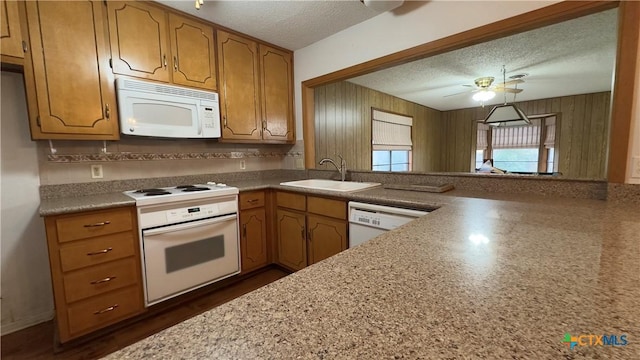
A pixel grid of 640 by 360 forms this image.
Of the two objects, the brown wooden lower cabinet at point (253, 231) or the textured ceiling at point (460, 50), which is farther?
the brown wooden lower cabinet at point (253, 231)

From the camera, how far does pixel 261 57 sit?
268 centimetres

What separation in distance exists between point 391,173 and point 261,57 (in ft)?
5.80

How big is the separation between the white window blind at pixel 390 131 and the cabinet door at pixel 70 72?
3.42m

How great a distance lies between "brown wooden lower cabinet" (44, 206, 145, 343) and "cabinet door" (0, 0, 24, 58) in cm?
97

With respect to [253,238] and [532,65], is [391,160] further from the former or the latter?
[253,238]

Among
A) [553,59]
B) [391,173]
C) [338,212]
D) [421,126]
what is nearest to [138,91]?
[338,212]

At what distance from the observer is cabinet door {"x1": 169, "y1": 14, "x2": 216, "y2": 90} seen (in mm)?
2113

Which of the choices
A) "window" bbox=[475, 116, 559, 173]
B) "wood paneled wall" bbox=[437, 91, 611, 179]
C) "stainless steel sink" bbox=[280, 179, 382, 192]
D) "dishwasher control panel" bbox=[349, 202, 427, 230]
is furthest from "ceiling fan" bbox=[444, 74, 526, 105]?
"dishwasher control panel" bbox=[349, 202, 427, 230]

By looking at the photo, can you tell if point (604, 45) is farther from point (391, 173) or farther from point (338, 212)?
point (338, 212)

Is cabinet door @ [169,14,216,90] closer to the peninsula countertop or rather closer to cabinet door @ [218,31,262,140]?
cabinet door @ [218,31,262,140]

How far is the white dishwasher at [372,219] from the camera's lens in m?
1.64

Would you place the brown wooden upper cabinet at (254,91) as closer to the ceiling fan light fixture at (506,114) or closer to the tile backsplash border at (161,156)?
the tile backsplash border at (161,156)

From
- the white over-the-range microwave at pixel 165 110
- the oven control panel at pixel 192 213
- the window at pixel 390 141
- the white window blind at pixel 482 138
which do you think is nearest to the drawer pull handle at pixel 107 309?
the oven control panel at pixel 192 213

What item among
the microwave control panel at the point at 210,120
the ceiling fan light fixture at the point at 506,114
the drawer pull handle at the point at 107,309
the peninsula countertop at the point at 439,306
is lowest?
the drawer pull handle at the point at 107,309
